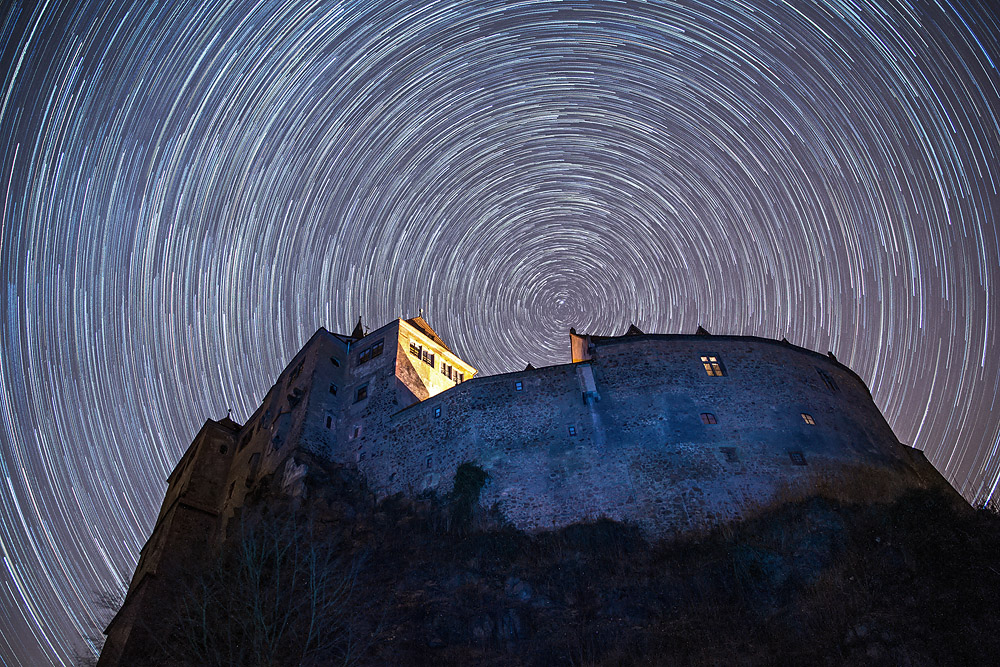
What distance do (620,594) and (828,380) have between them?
805 inches

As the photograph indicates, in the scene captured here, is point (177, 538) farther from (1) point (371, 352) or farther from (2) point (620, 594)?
(2) point (620, 594)

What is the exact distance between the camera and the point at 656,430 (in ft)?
95.8

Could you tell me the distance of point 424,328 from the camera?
4753 centimetres

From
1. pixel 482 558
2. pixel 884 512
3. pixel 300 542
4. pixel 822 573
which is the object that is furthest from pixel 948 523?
pixel 300 542

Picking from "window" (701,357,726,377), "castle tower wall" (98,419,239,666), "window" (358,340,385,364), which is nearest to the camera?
"castle tower wall" (98,419,239,666)

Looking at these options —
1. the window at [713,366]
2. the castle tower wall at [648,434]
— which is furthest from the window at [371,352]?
the window at [713,366]

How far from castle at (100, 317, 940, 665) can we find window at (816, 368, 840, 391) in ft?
0.45

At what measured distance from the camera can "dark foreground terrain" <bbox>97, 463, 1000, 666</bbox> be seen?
58.2ft

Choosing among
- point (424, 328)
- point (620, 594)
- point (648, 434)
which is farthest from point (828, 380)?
point (424, 328)

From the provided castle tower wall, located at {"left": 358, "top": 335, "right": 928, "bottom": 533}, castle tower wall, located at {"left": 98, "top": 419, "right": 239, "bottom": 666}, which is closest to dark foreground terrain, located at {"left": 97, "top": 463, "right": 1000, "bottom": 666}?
castle tower wall, located at {"left": 98, "top": 419, "right": 239, "bottom": 666}

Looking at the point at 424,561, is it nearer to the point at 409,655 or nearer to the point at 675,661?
the point at 409,655

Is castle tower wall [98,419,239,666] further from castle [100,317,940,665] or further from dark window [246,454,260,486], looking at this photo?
dark window [246,454,260,486]

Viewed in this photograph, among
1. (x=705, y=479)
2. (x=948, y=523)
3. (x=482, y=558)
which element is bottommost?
(x=948, y=523)

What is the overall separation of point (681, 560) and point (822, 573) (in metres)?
5.10
